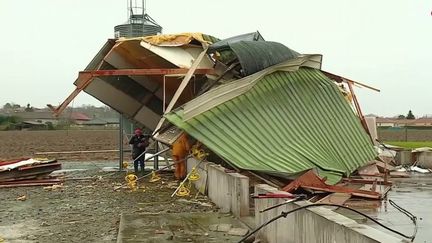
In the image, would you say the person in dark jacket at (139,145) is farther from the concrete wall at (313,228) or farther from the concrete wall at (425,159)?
the concrete wall at (313,228)

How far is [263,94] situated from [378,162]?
505 centimetres

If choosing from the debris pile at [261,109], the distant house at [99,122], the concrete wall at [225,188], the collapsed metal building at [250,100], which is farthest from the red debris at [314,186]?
the distant house at [99,122]

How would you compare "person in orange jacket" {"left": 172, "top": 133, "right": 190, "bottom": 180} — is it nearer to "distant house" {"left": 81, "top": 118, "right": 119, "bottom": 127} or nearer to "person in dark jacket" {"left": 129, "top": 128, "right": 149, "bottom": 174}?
"person in dark jacket" {"left": 129, "top": 128, "right": 149, "bottom": 174}

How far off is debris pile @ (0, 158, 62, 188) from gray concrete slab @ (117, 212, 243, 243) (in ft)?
24.0

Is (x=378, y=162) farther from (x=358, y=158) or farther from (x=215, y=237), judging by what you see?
(x=215, y=237)

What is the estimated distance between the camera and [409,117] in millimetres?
100125

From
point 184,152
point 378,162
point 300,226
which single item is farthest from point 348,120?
point 300,226

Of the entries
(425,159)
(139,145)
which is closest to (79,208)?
(139,145)

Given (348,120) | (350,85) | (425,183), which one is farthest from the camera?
(350,85)

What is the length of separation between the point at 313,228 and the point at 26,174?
12466 mm

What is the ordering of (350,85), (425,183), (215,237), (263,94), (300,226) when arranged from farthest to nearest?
(350,85), (425,183), (263,94), (215,237), (300,226)

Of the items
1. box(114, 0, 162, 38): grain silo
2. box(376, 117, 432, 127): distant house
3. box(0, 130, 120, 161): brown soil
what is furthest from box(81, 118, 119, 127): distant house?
box(114, 0, 162, 38): grain silo

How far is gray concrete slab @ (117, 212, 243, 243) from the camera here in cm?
815

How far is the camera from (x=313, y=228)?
6262 millimetres
